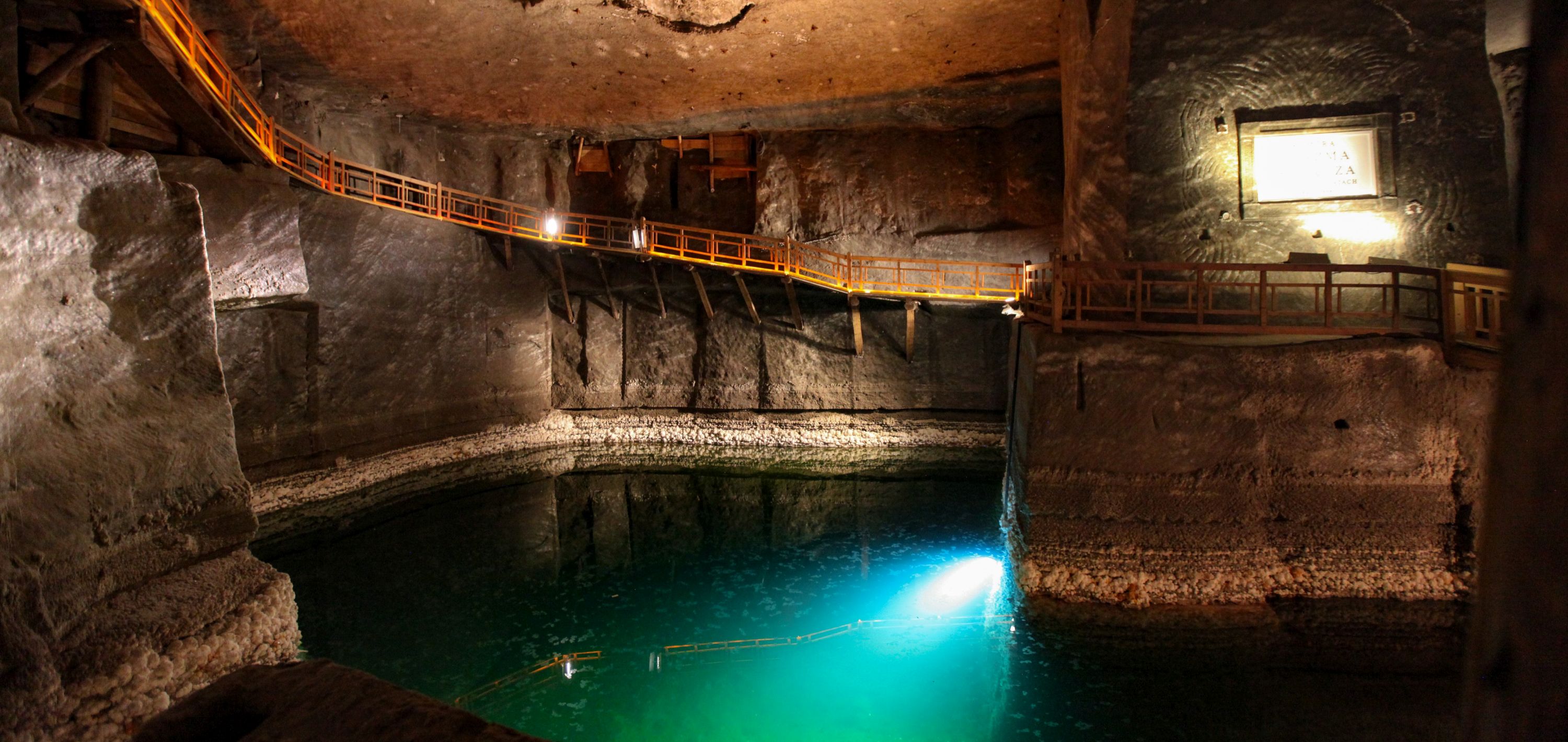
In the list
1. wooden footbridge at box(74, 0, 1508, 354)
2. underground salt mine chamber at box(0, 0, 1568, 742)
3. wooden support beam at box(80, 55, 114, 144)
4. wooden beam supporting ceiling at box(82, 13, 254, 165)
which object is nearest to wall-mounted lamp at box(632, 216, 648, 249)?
wooden footbridge at box(74, 0, 1508, 354)

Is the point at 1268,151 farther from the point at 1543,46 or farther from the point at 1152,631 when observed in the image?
the point at 1543,46

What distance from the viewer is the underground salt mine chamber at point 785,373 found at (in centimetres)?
517

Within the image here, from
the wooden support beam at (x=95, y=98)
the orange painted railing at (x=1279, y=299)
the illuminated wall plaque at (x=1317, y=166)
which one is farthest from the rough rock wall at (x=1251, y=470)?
the wooden support beam at (x=95, y=98)

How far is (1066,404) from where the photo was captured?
8328 mm

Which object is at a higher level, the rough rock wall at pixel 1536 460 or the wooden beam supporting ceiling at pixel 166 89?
the wooden beam supporting ceiling at pixel 166 89

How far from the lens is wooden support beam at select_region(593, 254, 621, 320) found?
1833 centimetres

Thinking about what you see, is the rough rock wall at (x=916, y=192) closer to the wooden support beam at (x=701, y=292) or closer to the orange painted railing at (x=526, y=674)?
the wooden support beam at (x=701, y=292)

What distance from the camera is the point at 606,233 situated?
19.3 m

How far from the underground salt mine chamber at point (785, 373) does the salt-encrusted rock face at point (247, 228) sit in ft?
0.20

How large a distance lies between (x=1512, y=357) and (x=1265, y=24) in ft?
37.0

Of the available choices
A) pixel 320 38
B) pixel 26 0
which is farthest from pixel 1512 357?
pixel 320 38

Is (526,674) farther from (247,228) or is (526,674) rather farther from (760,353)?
(760,353)

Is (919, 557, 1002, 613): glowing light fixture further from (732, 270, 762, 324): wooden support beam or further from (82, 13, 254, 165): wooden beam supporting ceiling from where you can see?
(82, 13, 254, 165): wooden beam supporting ceiling

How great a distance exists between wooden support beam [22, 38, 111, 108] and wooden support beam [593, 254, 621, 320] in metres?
10.1
